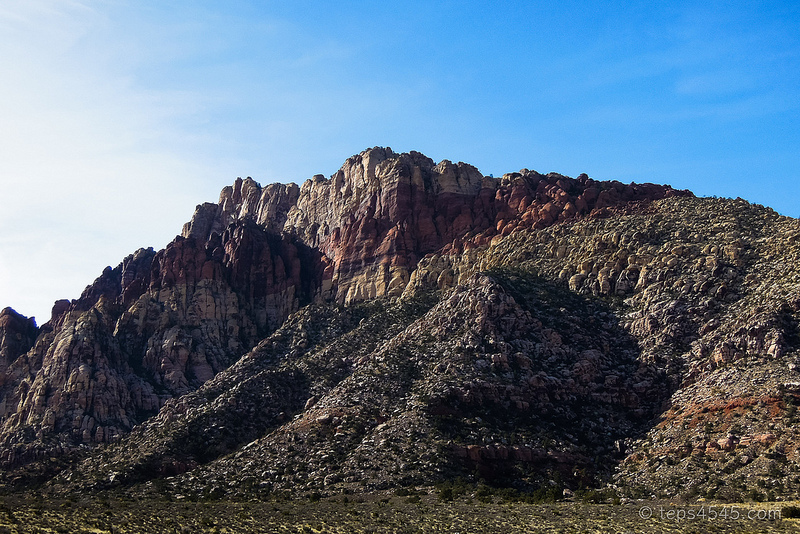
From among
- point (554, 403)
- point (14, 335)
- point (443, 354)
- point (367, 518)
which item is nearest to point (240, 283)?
point (14, 335)

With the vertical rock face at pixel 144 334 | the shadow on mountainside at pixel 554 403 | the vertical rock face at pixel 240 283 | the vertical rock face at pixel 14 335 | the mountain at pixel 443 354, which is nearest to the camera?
the mountain at pixel 443 354

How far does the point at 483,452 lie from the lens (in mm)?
80250

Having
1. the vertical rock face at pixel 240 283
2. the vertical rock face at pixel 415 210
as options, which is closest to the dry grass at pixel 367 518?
the vertical rock face at pixel 240 283

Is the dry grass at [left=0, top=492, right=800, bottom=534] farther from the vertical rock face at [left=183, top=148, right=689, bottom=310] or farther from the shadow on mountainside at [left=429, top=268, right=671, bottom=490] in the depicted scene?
the vertical rock face at [left=183, top=148, right=689, bottom=310]

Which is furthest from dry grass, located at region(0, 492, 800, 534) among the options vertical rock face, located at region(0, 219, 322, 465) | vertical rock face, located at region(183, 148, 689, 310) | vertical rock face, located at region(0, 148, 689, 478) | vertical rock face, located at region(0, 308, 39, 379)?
vertical rock face, located at region(0, 308, 39, 379)

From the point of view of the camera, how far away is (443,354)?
320 feet

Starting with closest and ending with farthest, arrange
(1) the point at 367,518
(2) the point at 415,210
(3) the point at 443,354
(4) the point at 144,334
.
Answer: (1) the point at 367,518
(3) the point at 443,354
(4) the point at 144,334
(2) the point at 415,210

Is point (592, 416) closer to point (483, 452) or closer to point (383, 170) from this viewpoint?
point (483, 452)

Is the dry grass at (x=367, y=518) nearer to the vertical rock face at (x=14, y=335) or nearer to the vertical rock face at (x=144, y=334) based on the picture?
the vertical rock face at (x=144, y=334)

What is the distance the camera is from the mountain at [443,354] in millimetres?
78562

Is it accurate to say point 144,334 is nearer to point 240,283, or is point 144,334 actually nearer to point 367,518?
point 240,283

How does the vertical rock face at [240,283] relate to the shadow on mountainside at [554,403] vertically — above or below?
above

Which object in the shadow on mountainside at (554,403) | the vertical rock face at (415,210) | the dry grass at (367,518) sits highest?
the vertical rock face at (415,210)

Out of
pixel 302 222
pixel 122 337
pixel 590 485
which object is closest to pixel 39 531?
pixel 590 485
